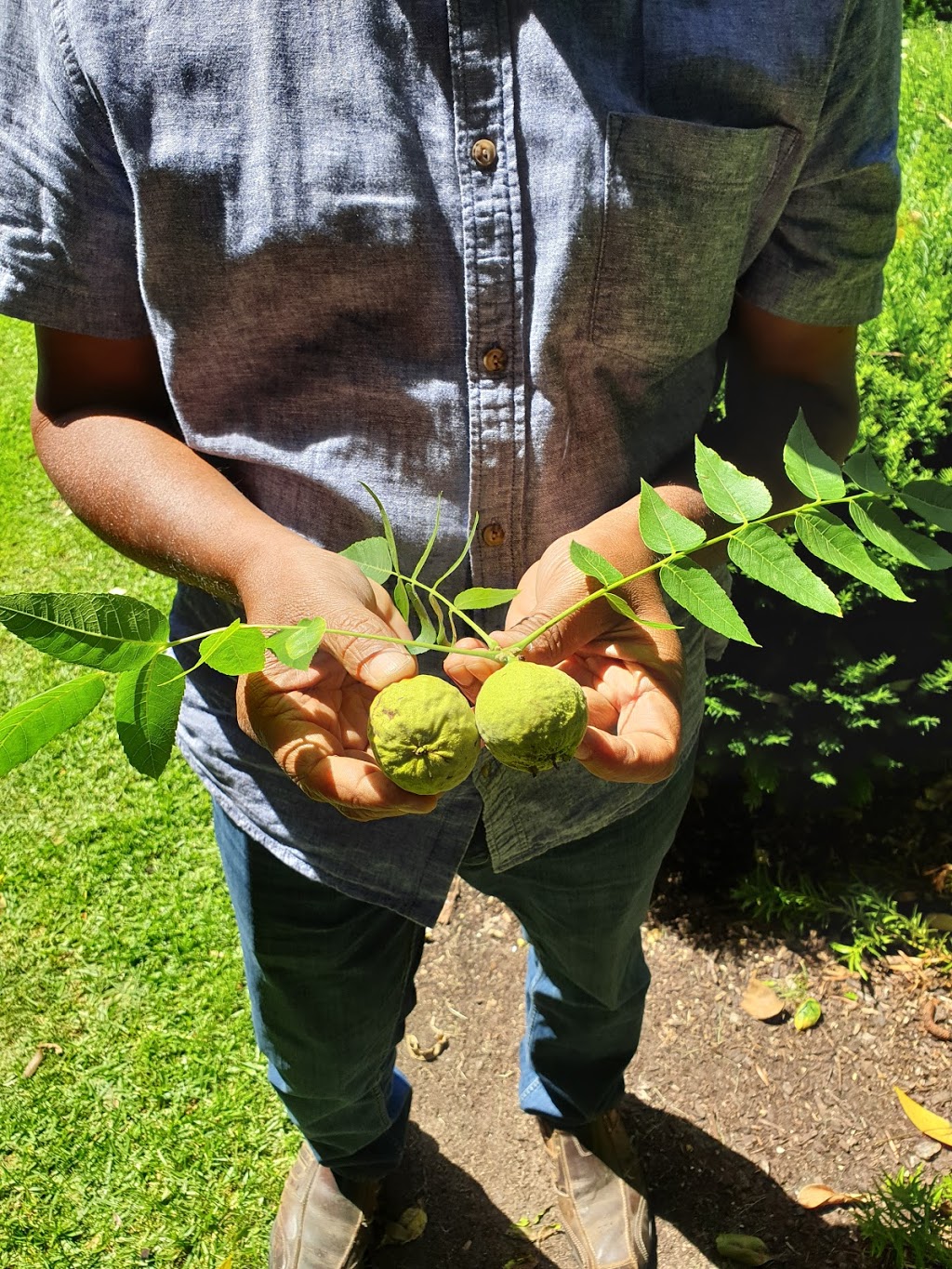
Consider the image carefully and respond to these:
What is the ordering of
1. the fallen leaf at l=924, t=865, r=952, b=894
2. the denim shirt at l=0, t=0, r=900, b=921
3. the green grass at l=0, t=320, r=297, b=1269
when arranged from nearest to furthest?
the denim shirt at l=0, t=0, r=900, b=921
the green grass at l=0, t=320, r=297, b=1269
the fallen leaf at l=924, t=865, r=952, b=894

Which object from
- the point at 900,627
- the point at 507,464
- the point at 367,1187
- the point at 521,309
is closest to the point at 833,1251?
the point at 367,1187

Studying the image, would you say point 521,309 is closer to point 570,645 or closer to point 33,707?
point 570,645

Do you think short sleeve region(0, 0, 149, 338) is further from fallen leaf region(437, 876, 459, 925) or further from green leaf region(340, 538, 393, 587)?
fallen leaf region(437, 876, 459, 925)

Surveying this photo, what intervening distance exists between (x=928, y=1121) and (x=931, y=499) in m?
2.17

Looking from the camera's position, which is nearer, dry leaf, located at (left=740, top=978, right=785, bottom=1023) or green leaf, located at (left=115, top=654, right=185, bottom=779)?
green leaf, located at (left=115, top=654, right=185, bottom=779)

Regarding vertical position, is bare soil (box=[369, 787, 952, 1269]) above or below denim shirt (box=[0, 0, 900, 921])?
below

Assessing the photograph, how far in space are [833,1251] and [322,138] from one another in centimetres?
278

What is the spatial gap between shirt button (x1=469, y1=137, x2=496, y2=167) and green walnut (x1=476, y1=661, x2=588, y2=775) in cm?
70

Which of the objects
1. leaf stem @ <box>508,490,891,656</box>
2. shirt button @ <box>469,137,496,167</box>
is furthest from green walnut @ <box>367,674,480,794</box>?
shirt button @ <box>469,137,496,167</box>

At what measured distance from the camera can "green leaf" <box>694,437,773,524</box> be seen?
4.84 ft

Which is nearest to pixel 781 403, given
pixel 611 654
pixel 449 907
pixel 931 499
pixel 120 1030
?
pixel 931 499

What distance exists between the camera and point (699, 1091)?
318 cm

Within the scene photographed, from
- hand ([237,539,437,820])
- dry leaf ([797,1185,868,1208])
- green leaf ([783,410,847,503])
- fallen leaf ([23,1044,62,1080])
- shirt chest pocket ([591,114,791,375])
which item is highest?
shirt chest pocket ([591,114,791,375])

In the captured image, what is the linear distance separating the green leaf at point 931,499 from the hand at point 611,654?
14.8 inches
